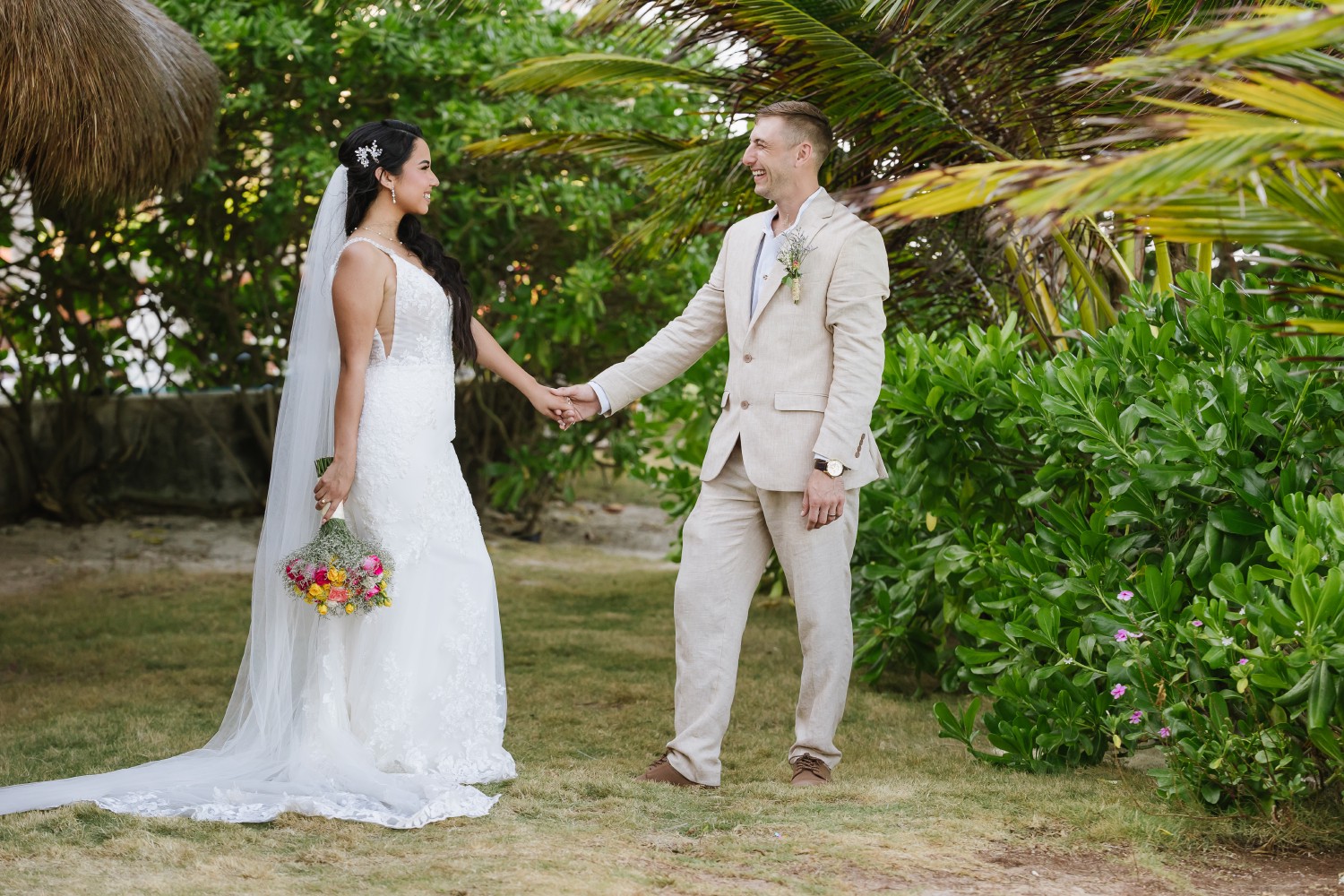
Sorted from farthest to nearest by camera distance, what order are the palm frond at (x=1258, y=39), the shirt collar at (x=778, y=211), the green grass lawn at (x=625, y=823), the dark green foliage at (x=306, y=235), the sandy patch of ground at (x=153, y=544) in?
the sandy patch of ground at (x=153, y=544) → the dark green foliage at (x=306, y=235) → the shirt collar at (x=778, y=211) → the green grass lawn at (x=625, y=823) → the palm frond at (x=1258, y=39)

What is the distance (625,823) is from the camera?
382cm

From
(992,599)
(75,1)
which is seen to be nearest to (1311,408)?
(992,599)

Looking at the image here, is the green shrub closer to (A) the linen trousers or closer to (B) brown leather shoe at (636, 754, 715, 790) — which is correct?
(A) the linen trousers

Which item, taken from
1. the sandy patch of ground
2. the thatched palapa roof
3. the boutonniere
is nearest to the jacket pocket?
the boutonniere

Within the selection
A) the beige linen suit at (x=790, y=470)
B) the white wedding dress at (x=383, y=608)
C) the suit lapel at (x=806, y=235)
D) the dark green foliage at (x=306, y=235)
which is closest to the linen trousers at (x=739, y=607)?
the beige linen suit at (x=790, y=470)

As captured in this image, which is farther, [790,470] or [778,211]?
[778,211]

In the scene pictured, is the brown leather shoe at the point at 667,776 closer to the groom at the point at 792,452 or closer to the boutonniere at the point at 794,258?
the groom at the point at 792,452

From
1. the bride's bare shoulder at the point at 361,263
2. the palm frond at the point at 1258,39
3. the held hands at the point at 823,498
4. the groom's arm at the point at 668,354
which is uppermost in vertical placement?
the palm frond at the point at 1258,39

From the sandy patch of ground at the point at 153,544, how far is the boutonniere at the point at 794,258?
5215 millimetres

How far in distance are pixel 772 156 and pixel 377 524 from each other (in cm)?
174

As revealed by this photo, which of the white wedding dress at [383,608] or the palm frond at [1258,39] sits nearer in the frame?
the palm frond at [1258,39]

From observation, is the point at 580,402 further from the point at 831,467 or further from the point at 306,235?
the point at 306,235

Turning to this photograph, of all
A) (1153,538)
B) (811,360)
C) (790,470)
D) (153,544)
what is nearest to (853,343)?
(811,360)

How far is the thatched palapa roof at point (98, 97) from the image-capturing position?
5.18 m
